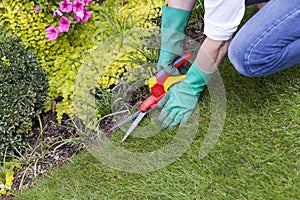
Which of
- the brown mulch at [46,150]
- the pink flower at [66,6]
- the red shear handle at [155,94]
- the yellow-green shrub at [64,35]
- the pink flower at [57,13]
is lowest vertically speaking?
the brown mulch at [46,150]

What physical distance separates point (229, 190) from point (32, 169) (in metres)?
1.01

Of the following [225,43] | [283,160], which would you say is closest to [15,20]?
[225,43]

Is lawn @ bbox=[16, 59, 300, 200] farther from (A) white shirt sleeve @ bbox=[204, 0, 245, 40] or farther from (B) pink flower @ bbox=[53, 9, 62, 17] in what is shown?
(B) pink flower @ bbox=[53, 9, 62, 17]

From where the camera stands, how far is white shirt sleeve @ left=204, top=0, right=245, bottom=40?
5.44ft

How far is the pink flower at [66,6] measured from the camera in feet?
8.10

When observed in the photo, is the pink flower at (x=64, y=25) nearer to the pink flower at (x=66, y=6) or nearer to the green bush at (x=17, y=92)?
the pink flower at (x=66, y=6)

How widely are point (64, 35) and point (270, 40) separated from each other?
131cm

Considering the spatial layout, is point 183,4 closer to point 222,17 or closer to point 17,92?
point 222,17

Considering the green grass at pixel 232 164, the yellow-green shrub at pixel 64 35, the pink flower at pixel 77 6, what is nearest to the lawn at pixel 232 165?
the green grass at pixel 232 164

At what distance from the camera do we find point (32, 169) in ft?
7.30

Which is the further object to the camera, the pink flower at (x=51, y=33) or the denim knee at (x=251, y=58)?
the pink flower at (x=51, y=33)

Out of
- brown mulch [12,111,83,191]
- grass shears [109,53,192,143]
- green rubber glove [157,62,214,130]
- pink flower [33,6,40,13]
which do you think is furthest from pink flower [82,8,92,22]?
green rubber glove [157,62,214,130]

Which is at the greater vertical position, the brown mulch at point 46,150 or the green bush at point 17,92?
the green bush at point 17,92

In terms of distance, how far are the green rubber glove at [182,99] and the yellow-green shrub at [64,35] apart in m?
0.62
